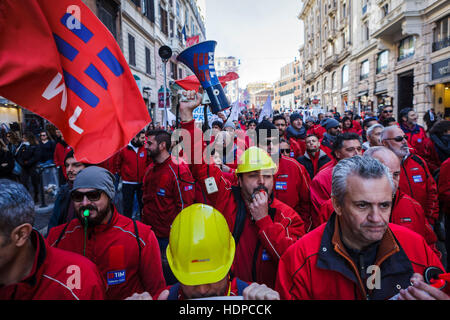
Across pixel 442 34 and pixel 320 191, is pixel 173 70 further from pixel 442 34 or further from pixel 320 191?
pixel 320 191

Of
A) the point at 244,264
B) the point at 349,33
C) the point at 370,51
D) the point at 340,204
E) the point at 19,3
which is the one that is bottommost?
the point at 244,264

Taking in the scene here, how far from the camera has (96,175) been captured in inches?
96.1

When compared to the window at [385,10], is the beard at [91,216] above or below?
below

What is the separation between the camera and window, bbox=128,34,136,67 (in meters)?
18.4

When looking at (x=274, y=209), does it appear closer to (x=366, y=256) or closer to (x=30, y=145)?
(x=366, y=256)

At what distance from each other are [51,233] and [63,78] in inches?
46.7

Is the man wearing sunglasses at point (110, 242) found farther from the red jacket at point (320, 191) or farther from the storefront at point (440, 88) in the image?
the storefront at point (440, 88)

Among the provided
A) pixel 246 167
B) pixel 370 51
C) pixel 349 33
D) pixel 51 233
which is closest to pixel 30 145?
pixel 51 233

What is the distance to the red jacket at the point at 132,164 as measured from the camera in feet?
20.2

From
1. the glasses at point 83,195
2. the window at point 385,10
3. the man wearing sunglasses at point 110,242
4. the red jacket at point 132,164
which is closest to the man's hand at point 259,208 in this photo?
the man wearing sunglasses at point 110,242

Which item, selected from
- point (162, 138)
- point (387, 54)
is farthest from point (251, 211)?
point (387, 54)

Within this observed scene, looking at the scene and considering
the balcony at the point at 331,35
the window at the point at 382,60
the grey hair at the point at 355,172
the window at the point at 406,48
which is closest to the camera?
the grey hair at the point at 355,172

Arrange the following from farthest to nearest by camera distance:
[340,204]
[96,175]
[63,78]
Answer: [96,175]
[63,78]
[340,204]

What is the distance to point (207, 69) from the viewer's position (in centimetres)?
347
